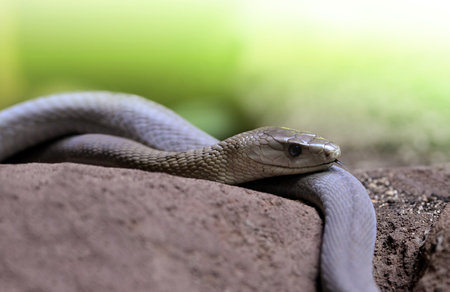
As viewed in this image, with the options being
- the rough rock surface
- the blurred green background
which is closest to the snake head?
the rough rock surface

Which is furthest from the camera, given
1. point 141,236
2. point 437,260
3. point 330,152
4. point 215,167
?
point 215,167

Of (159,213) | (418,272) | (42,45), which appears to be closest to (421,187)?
(418,272)

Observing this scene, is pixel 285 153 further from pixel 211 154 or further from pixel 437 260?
pixel 437 260

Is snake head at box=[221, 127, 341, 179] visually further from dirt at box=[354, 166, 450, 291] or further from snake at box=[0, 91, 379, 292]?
dirt at box=[354, 166, 450, 291]

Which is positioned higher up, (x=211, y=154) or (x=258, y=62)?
(x=258, y=62)

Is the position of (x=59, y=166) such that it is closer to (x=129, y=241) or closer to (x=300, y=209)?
(x=129, y=241)

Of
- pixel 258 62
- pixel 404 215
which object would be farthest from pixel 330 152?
pixel 258 62
